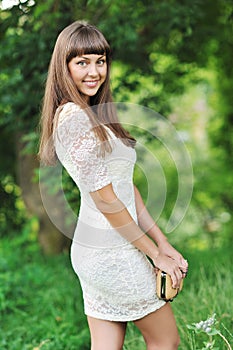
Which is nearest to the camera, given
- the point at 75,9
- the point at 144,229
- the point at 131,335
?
the point at 144,229

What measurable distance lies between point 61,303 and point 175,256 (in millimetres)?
1936

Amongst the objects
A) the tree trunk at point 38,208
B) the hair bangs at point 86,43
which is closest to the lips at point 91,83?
the hair bangs at point 86,43

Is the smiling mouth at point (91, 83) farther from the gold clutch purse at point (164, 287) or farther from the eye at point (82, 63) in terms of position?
the gold clutch purse at point (164, 287)

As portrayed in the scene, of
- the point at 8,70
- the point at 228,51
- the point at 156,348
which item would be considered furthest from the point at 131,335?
the point at 228,51

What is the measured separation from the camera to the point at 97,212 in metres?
2.17

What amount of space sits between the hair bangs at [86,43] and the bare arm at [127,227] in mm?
508

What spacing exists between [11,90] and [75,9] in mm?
763

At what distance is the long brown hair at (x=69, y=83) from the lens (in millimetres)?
2162

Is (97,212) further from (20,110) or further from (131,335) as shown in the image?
(20,110)

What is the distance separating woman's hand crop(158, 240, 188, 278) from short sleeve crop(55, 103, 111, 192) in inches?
15.8

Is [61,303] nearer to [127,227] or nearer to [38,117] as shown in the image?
[38,117]

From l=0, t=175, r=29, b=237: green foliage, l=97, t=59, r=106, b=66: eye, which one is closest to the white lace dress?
l=97, t=59, r=106, b=66: eye

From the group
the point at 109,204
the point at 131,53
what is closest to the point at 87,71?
the point at 109,204

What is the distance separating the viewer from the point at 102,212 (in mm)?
2084
